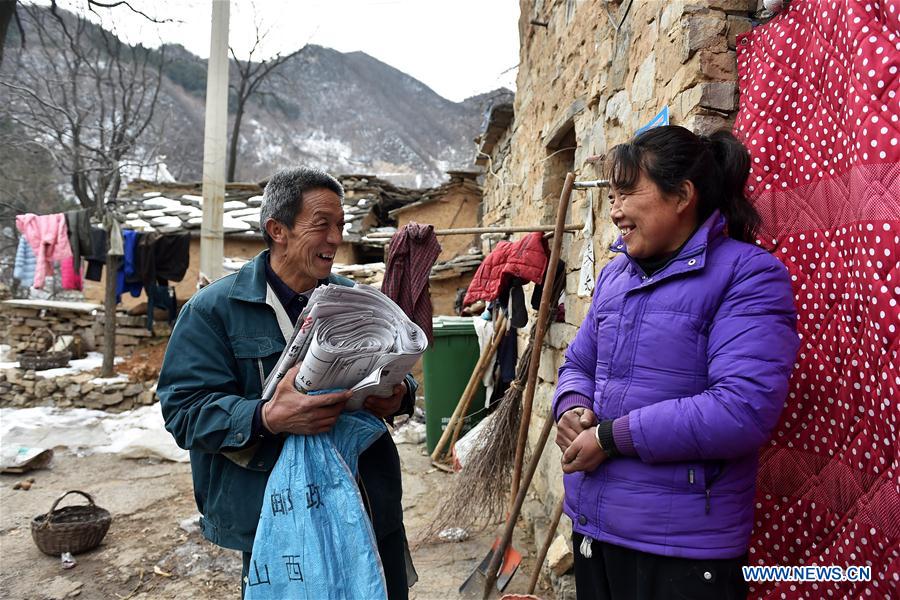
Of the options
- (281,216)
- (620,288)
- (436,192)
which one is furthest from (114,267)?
(620,288)

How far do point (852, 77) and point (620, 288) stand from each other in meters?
0.75

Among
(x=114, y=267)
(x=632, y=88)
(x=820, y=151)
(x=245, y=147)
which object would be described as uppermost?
(x=245, y=147)

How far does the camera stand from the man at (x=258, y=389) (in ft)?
4.65

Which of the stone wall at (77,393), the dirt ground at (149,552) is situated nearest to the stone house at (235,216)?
the stone wall at (77,393)

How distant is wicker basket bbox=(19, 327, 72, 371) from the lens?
8070 millimetres

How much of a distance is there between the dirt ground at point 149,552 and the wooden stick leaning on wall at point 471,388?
0.27 meters

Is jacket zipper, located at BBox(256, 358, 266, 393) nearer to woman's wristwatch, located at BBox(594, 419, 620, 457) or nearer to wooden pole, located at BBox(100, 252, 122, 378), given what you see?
woman's wristwatch, located at BBox(594, 419, 620, 457)

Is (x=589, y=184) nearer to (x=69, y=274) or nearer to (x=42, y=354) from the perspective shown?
(x=69, y=274)

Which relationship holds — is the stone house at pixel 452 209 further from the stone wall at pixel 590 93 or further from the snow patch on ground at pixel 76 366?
the snow patch on ground at pixel 76 366

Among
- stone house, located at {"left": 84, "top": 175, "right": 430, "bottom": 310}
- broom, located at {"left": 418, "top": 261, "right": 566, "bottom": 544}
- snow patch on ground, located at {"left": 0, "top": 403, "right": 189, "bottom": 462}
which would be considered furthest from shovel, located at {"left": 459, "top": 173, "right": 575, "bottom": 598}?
stone house, located at {"left": 84, "top": 175, "right": 430, "bottom": 310}

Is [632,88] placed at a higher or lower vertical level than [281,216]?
higher

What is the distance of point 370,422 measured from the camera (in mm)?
1562

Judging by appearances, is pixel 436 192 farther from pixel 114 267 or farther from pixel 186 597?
pixel 186 597

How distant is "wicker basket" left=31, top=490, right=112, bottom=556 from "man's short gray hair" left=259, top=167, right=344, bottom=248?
312cm
